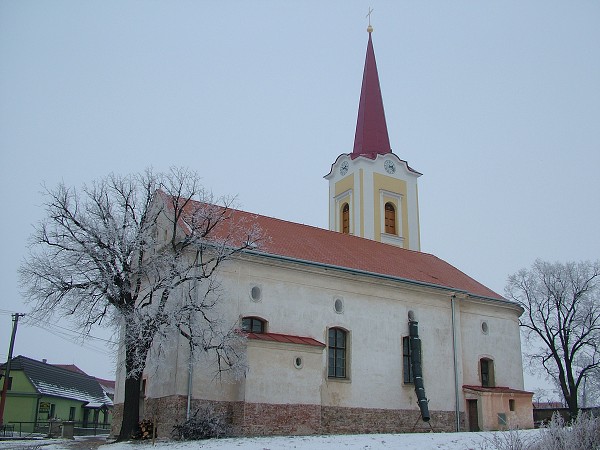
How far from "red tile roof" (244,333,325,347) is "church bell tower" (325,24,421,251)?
15123 mm

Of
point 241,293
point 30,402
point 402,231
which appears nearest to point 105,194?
point 241,293

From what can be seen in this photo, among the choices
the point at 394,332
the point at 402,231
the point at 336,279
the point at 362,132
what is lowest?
the point at 394,332

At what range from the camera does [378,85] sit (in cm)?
4612

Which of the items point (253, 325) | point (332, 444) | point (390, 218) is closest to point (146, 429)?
point (253, 325)

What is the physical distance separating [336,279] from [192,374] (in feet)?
25.6

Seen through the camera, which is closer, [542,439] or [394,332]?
[542,439]

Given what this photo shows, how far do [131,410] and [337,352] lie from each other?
9.13 m

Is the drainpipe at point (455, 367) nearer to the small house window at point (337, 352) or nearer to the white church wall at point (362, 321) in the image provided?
the white church wall at point (362, 321)

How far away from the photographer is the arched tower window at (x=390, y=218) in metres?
40.8

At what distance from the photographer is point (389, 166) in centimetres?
4228

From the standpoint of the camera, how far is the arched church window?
32375 mm

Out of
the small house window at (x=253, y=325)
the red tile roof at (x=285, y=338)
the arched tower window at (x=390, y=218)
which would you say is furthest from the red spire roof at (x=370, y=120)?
the small house window at (x=253, y=325)

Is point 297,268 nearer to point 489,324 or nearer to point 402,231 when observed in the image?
point 489,324

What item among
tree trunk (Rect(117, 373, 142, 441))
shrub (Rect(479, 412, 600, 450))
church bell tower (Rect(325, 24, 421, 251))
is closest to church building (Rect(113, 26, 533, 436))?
tree trunk (Rect(117, 373, 142, 441))
